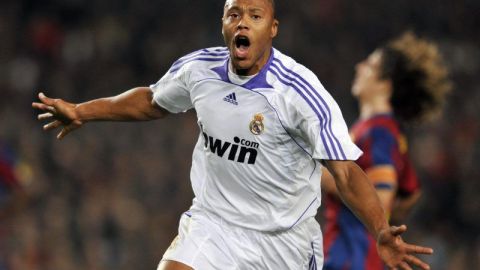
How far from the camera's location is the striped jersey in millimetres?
5715

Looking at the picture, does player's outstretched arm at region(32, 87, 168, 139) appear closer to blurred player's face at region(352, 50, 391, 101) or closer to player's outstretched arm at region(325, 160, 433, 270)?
player's outstretched arm at region(325, 160, 433, 270)

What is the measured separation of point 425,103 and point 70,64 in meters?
6.64

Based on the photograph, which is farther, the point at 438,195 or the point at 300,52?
the point at 300,52

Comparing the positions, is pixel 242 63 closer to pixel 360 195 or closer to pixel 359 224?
pixel 360 195

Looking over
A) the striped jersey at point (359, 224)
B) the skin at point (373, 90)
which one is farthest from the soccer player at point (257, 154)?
the skin at point (373, 90)

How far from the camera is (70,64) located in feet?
40.2

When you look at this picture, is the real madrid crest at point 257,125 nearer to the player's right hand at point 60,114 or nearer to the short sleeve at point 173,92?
the short sleeve at point 173,92

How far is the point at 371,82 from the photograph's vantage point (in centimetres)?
619

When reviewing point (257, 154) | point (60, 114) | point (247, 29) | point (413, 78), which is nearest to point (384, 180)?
point (413, 78)

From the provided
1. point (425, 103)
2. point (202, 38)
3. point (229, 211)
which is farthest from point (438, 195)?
point (229, 211)

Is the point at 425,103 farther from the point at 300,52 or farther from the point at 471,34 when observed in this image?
the point at 471,34

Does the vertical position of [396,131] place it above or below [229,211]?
above

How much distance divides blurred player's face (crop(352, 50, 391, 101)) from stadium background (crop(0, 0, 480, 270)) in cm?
331

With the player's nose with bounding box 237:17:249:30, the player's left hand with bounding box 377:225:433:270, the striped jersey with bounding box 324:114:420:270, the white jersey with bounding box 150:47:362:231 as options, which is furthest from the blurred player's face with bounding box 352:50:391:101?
the player's left hand with bounding box 377:225:433:270
